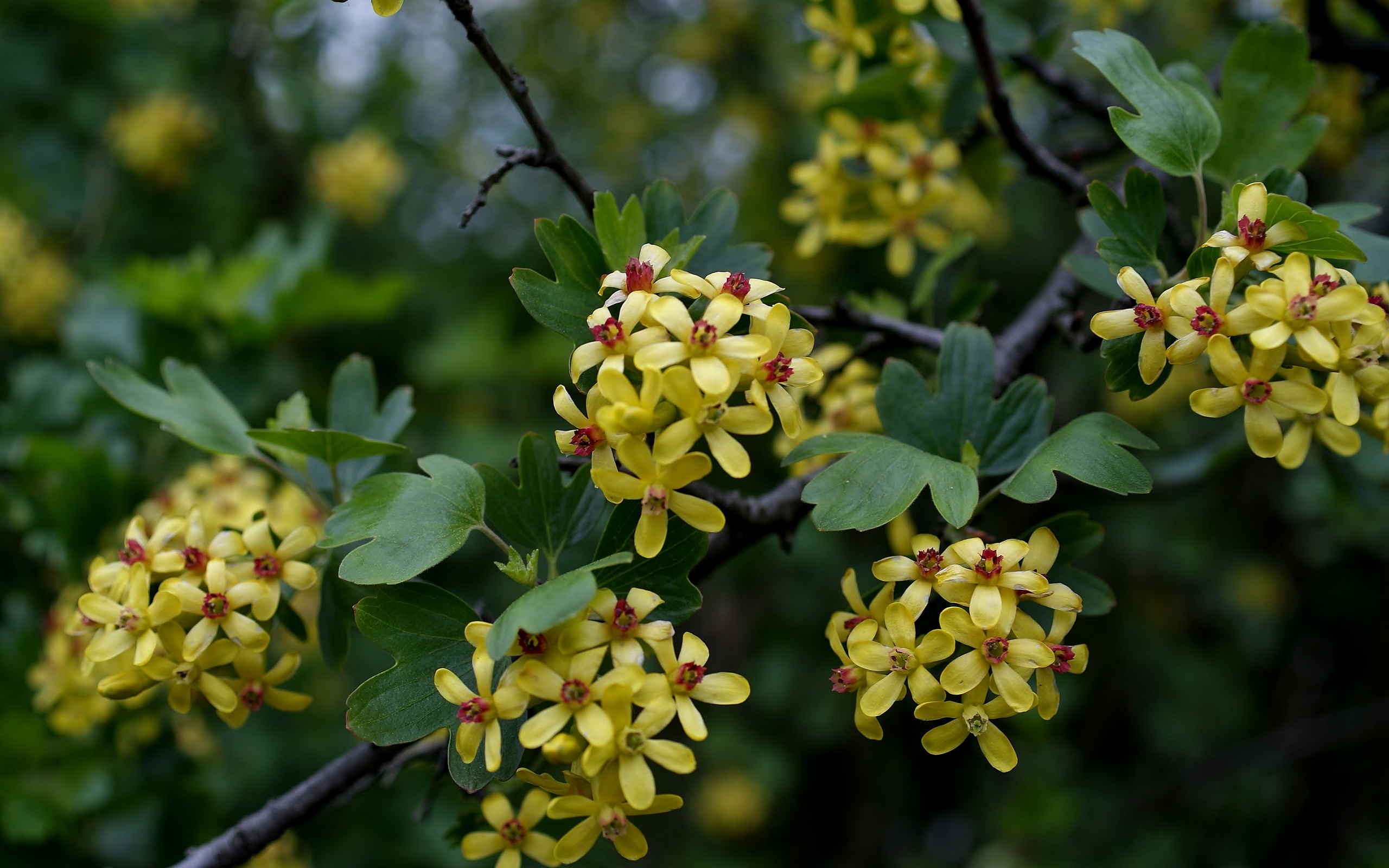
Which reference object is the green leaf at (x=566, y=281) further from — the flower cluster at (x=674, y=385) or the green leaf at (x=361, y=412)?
the green leaf at (x=361, y=412)

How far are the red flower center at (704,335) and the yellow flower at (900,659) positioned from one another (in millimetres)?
276

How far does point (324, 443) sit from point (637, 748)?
0.50 metres

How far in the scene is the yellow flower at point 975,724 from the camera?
787mm

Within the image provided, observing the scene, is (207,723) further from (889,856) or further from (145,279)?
(889,856)

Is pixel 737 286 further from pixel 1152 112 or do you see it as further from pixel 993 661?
pixel 1152 112

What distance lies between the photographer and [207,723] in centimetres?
210

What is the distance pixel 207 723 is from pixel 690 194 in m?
2.72

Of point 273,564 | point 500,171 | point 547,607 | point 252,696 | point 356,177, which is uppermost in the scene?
point 500,171

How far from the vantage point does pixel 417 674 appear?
850 mm

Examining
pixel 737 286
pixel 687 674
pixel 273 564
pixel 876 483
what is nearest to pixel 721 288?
pixel 737 286

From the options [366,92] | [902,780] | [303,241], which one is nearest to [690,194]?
[366,92]

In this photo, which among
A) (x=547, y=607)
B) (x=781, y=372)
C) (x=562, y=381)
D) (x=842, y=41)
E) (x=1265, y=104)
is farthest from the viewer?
(x=562, y=381)

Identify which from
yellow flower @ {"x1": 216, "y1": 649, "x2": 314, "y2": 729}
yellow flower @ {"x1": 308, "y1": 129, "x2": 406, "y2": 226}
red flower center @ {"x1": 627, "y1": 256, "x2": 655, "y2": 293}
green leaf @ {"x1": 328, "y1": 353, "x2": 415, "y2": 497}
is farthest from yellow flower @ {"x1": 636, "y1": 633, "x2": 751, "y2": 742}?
yellow flower @ {"x1": 308, "y1": 129, "x2": 406, "y2": 226}

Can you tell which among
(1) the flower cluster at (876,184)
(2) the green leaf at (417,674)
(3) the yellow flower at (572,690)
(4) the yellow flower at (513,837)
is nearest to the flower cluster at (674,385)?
(3) the yellow flower at (572,690)
